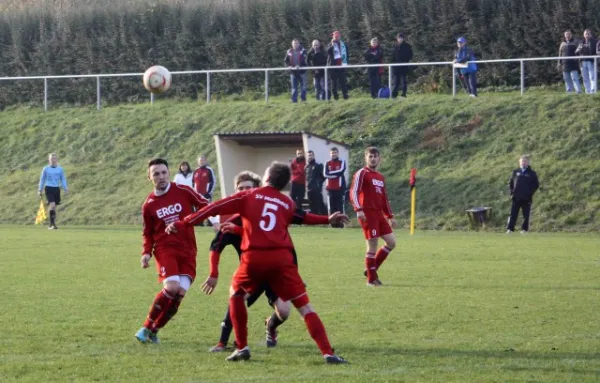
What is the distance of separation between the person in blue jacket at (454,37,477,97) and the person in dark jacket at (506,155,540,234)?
7.36 meters

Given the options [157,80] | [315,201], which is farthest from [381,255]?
[315,201]

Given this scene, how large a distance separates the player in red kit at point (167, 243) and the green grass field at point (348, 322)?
0.33m

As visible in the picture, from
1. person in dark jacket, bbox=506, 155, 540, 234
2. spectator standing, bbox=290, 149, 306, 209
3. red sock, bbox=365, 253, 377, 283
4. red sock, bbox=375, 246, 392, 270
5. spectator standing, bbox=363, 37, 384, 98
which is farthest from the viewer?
spectator standing, bbox=363, 37, 384, 98

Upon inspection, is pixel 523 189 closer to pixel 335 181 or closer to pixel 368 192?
pixel 335 181

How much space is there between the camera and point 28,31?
45.6 m

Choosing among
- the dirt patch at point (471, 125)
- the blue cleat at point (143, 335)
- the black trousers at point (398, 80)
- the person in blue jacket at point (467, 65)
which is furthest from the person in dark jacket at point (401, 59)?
the blue cleat at point (143, 335)

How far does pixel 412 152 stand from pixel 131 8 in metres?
17.8

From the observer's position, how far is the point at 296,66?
34.2 m

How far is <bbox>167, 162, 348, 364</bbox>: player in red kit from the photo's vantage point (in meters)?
8.53

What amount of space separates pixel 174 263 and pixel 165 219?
0.40 metres

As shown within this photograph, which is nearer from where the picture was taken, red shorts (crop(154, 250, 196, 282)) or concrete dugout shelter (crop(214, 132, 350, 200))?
red shorts (crop(154, 250, 196, 282))

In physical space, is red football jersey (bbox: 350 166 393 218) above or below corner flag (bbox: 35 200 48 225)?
above

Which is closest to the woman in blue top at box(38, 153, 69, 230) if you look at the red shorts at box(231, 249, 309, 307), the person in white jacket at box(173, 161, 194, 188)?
the person in white jacket at box(173, 161, 194, 188)

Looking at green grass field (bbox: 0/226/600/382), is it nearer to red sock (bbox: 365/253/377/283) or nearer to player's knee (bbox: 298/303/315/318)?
red sock (bbox: 365/253/377/283)
